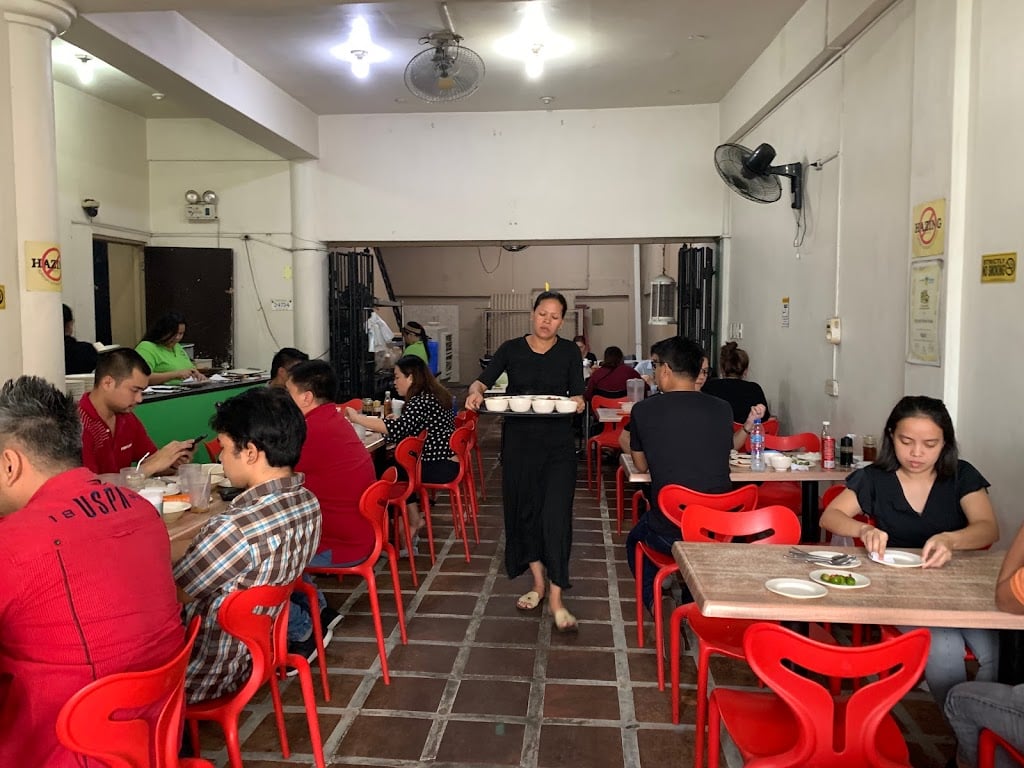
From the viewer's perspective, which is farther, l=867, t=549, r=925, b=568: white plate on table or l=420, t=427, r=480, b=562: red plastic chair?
l=420, t=427, r=480, b=562: red plastic chair

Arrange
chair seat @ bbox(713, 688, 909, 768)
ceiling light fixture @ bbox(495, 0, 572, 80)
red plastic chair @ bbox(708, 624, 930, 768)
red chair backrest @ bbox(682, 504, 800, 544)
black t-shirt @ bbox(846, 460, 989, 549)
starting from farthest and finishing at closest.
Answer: ceiling light fixture @ bbox(495, 0, 572, 80)
red chair backrest @ bbox(682, 504, 800, 544)
black t-shirt @ bbox(846, 460, 989, 549)
chair seat @ bbox(713, 688, 909, 768)
red plastic chair @ bbox(708, 624, 930, 768)

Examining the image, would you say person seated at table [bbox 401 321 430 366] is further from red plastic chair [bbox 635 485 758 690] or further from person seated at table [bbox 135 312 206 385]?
red plastic chair [bbox 635 485 758 690]

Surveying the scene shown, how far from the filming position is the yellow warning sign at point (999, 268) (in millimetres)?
2926

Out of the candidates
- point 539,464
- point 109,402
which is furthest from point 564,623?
point 109,402

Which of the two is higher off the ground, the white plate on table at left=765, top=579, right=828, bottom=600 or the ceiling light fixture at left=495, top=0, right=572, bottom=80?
the ceiling light fixture at left=495, top=0, right=572, bottom=80

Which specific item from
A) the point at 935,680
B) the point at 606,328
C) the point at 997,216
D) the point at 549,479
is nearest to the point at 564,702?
the point at 549,479

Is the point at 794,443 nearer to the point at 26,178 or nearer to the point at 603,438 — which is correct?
the point at 603,438

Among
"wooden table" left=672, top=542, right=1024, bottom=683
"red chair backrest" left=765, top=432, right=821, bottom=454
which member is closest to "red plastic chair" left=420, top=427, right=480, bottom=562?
"red chair backrest" left=765, top=432, right=821, bottom=454

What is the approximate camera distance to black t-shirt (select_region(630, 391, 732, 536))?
322 centimetres

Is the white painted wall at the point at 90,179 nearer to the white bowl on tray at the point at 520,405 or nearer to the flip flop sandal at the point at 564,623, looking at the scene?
the white bowl on tray at the point at 520,405

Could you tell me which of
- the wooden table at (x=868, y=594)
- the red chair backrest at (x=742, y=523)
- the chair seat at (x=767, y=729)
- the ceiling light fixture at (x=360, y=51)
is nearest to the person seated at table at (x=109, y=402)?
the red chair backrest at (x=742, y=523)

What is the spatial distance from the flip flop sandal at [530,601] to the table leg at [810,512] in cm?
127

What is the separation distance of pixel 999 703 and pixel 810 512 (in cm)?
198

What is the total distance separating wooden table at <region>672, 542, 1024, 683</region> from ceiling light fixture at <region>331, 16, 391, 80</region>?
4.51 metres
